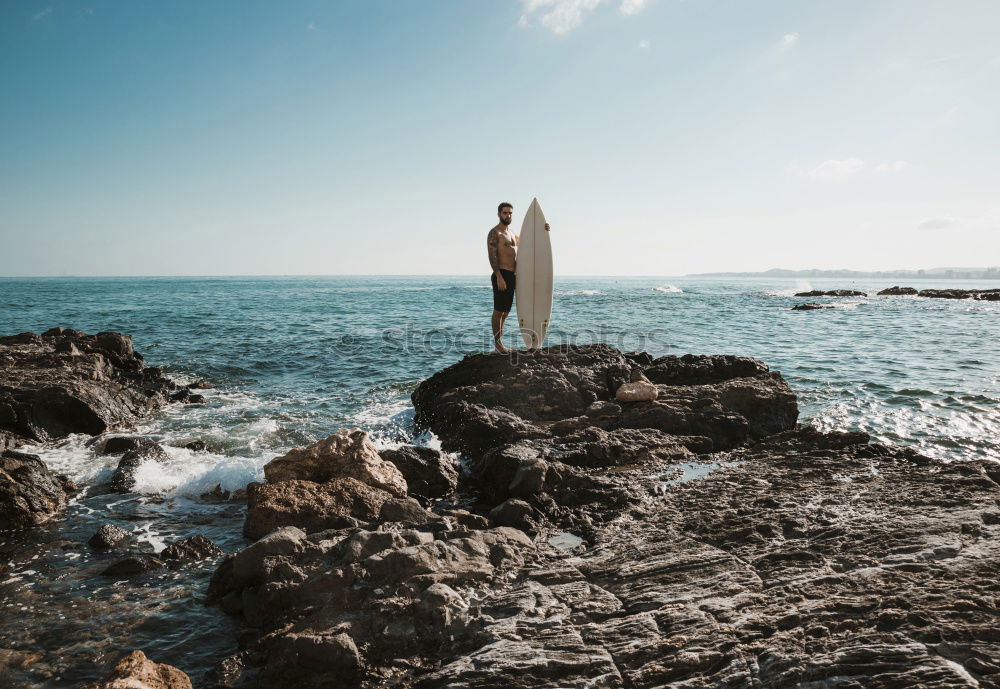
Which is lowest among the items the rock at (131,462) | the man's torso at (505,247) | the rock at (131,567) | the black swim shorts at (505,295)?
the rock at (131,567)

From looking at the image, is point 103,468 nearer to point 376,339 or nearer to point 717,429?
point 717,429

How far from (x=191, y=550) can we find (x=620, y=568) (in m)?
3.72

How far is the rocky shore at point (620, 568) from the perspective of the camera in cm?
303

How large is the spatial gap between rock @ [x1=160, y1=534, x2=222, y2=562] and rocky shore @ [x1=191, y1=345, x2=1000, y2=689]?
1.49 feet

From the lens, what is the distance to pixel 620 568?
4.05 m

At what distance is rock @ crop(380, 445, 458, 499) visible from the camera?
6398 mm

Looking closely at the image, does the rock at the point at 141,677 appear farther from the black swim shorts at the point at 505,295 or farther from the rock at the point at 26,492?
the black swim shorts at the point at 505,295

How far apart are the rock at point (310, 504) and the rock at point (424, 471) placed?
0.55m

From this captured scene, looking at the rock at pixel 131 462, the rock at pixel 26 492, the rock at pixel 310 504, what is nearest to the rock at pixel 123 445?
the rock at pixel 131 462

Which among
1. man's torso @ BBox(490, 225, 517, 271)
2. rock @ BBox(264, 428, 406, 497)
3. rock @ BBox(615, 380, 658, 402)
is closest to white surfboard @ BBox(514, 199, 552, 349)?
man's torso @ BBox(490, 225, 517, 271)

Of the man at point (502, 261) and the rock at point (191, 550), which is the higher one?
the man at point (502, 261)

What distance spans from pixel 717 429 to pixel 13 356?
1391 centimetres

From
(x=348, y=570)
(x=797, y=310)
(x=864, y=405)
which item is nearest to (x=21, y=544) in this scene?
(x=348, y=570)

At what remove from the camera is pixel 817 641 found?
301 cm
